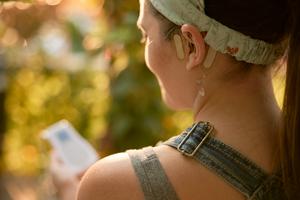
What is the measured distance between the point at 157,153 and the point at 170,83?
0.15 meters

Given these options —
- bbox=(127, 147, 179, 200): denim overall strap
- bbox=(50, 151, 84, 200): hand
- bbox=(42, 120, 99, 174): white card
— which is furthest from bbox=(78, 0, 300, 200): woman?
bbox=(42, 120, 99, 174): white card

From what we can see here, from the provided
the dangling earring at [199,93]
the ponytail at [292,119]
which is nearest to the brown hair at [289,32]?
the ponytail at [292,119]

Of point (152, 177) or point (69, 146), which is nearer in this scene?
point (152, 177)

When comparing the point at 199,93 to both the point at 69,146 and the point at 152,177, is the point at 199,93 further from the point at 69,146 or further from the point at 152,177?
the point at 69,146

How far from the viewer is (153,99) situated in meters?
2.22

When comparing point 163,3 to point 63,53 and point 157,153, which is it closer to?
point 157,153

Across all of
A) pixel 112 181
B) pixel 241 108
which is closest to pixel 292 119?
Answer: pixel 241 108

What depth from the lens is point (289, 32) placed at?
103 cm

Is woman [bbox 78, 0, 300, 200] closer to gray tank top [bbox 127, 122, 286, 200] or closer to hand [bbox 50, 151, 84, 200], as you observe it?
gray tank top [bbox 127, 122, 286, 200]

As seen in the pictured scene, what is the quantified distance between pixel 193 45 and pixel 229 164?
0.20m

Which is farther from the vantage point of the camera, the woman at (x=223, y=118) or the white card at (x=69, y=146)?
the white card at (x=69, y=146)

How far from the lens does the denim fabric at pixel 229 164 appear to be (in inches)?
38.8

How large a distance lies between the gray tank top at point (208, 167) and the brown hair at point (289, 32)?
31mm

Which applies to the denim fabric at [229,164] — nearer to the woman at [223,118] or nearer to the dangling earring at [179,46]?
the woman at [223,118]
